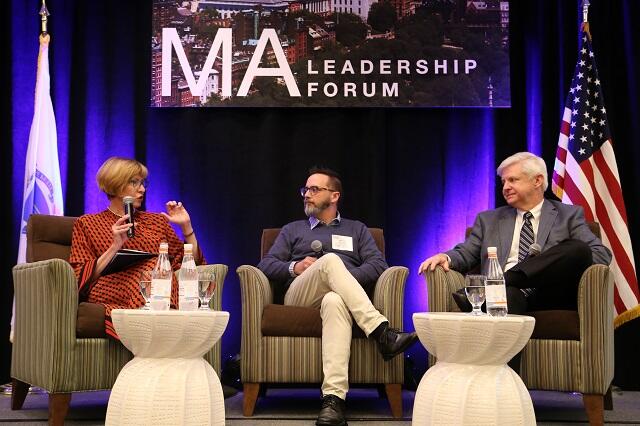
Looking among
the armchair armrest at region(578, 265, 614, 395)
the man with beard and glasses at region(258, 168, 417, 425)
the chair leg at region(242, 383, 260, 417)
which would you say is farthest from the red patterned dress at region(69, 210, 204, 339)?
the armchair armrest at region(578, 265, 614, 395)

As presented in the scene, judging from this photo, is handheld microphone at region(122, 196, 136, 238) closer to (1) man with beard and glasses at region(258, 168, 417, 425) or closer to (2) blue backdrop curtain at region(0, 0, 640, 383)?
(1) man with beard and glasses at region(258, 168, 417, 425)

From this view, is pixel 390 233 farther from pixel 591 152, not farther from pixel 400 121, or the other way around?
pixel 591 152

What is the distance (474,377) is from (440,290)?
98cm

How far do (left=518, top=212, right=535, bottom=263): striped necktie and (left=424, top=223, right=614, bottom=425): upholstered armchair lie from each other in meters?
0.46

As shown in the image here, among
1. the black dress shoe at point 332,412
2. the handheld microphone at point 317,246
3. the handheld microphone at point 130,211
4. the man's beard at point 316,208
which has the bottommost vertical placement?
the black dress shoe at point 332,412

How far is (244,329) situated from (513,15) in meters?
2.73

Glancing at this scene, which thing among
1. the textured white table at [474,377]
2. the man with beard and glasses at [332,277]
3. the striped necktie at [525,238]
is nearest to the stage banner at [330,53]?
the man with beard and glasses at [332,277]

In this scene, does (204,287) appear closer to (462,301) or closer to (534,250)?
(462,301)

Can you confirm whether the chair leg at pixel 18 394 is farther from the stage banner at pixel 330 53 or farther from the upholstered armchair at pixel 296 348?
the stage banner at pixel 330 53

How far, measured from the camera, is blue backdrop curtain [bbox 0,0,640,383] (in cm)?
490

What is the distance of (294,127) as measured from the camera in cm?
496

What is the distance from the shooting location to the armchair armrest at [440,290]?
11.7 ft

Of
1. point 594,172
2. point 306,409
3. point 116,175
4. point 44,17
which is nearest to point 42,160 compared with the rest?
point 44,17

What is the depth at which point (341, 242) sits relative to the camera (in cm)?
422
